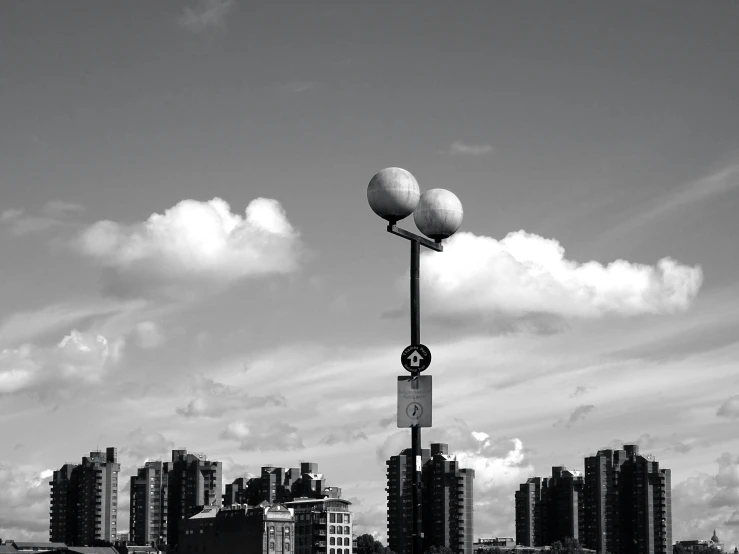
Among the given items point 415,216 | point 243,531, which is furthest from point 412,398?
point 243,531

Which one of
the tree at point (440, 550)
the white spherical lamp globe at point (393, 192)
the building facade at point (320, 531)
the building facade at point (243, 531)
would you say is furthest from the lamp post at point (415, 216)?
the building facade at point (320, 531)

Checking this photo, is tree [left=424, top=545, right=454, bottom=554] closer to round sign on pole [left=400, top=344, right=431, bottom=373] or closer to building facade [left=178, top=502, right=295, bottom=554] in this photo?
building facade [left=178, top=502, right=295, bottom=554]

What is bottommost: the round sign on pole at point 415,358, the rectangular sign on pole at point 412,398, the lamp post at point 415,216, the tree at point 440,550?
the tree at point 440,550

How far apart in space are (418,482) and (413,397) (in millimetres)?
1207

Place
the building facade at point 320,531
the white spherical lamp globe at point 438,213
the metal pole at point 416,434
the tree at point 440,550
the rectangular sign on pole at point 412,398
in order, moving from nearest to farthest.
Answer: the metal pole at point 416,434 < the rectangular sign on pole at point 412,398 < the white spherical lamp globe at point 438,213 < the tree at point 440,550 < the building facade at point 320,531

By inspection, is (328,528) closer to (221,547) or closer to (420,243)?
(221,547)

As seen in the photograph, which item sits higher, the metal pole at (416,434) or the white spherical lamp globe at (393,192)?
the white spherical lamp globe at (393,192)

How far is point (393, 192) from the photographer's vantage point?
1752 cm

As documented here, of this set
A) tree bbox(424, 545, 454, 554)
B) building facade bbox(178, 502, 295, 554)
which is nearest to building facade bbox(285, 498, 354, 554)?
building facade bbox(178, 502, 295, 554)

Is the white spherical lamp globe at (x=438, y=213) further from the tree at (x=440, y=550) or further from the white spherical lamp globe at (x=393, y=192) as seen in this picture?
the tree at (x=440, y=550)

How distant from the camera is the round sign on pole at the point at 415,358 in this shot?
17.7m

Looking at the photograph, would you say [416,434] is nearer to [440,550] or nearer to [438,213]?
[438,213]

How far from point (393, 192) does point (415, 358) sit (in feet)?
7.87

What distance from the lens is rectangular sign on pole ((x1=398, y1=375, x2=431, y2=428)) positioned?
17.6m
